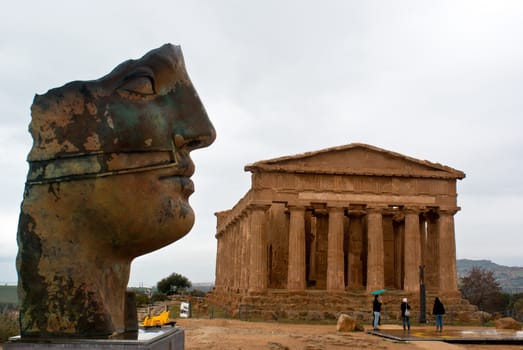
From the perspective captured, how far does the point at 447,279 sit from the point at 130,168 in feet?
117

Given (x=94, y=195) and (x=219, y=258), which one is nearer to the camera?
(x=94, y=195)

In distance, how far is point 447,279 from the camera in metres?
37.8

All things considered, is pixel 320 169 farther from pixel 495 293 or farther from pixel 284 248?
pixel 495 293

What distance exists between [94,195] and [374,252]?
34.1 m

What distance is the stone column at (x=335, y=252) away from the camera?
3706 cm

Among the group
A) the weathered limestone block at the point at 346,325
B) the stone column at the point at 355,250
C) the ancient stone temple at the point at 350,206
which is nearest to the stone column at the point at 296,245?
the ancient stone temple at the point at 350,206

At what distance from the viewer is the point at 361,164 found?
1513 inches

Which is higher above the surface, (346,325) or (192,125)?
(192,125)

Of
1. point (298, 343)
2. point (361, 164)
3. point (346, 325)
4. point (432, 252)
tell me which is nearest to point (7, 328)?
point (298, 343)

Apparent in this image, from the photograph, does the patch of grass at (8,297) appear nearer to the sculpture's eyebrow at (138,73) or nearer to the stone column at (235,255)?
the stone column at (235,255)

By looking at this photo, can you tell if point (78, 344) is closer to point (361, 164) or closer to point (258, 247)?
point (258, 247)

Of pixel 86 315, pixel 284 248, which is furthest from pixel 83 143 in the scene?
pixel 284 248

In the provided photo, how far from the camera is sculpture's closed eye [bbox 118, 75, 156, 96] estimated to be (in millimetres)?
5199

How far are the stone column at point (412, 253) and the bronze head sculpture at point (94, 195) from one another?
112 ft
